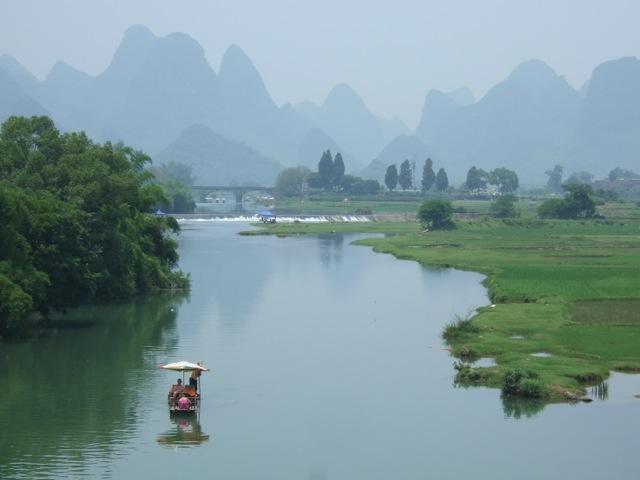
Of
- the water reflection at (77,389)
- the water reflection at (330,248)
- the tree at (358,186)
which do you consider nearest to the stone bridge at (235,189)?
the tree at (358,186)

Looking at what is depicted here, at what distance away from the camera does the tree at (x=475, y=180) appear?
18000 cm

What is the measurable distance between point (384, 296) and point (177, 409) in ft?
82.9

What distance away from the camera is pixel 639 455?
81.3ft

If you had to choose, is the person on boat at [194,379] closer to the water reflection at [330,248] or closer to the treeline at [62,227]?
the treeline at [62,227]

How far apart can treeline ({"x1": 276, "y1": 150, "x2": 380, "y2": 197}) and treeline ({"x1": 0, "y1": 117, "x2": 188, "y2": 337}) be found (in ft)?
402

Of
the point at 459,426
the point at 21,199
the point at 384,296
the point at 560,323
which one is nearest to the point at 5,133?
the point at 21,199

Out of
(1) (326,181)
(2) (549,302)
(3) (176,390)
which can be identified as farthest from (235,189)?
(3) (176,390)

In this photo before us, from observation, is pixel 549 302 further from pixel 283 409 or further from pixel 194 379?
pixel 194 379

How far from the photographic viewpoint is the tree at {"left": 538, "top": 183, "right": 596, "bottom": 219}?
11306 cm

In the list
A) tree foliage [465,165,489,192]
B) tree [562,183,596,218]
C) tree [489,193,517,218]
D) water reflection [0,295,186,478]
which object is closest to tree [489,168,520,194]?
tree foliage [465,165,489,192]

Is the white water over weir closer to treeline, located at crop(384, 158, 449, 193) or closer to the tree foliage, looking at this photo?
treeline, located at crop(384, 158, 449, 193)

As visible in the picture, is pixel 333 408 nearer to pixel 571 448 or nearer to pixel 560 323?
pixel 571 448

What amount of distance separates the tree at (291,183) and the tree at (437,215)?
7639cm

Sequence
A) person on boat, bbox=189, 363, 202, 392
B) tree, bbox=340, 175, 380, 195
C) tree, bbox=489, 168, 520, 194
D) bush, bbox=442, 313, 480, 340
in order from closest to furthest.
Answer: person on boat, bbox=189, 363, 202, 392 → bush, bbox=442, 313, 480, 340 → tree, bbox=340, 175, 380, 195 → tree, bbox=489, 168, 520, 194
